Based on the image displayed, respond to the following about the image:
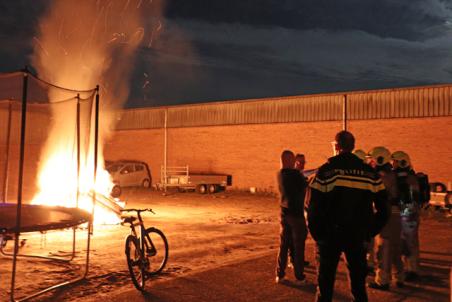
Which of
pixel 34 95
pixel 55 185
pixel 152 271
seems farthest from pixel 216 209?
pixel 152 271

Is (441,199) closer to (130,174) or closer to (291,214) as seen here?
(291,214)

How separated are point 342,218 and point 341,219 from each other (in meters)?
0.01

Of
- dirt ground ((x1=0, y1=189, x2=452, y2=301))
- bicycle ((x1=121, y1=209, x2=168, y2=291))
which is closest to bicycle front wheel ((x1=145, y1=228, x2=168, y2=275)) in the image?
bicycle ((x1=121, y1=209, x2=168, y2=291))

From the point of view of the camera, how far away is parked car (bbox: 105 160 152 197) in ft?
93.6

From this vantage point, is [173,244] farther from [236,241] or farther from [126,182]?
[126,182]

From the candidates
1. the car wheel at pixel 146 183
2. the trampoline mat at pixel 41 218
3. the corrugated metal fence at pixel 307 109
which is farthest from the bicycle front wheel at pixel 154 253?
the car wheel at pixel 146 183

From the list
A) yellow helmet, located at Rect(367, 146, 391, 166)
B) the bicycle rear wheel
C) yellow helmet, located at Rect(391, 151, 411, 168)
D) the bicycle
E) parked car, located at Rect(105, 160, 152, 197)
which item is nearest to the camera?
the bicycle rear wheel

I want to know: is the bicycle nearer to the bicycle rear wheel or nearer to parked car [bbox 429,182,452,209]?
the bicycle rear wheel

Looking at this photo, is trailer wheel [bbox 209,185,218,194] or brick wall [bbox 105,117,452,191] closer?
brick wall [bbox 105,117,452,191]

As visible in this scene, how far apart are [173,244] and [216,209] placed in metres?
8.52

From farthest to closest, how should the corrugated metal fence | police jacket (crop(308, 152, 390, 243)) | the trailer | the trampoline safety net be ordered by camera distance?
the trailer
the corrugated metal fence
the trampoline safety net
police jacket (crop(308, 152, 390, 243))

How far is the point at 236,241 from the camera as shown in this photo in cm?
1131

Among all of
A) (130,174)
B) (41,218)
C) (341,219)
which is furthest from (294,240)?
(130,174)

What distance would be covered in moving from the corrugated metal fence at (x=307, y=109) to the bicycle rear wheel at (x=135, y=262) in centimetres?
1835
